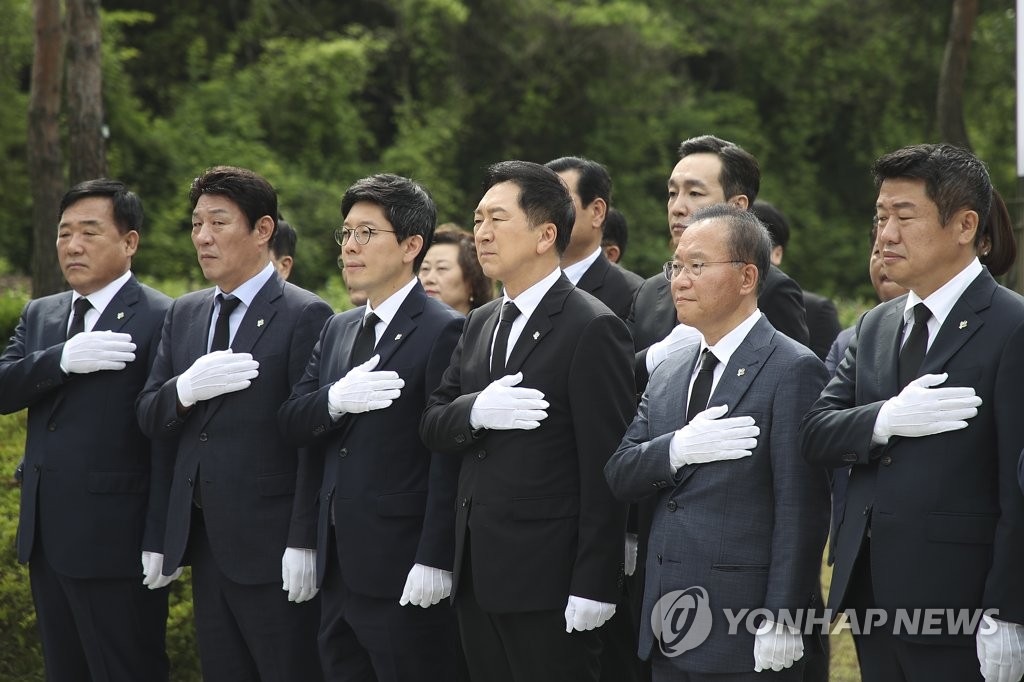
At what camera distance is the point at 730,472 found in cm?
360

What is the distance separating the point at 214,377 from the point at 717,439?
2019 millimetres

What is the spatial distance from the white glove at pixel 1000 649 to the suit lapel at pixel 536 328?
167cm

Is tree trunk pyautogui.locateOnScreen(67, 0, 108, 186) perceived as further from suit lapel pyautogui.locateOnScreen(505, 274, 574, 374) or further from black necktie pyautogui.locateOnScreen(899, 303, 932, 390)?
black necktie pyautogui.locateOnScreen(899, 303, 932, 390)

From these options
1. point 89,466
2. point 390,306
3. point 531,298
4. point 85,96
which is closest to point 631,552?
point 531,298

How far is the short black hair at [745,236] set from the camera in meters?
3.77

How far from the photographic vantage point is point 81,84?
30.2ft

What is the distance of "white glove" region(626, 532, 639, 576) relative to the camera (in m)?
4.54

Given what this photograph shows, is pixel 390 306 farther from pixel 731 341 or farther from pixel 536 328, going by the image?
pixel 731 341

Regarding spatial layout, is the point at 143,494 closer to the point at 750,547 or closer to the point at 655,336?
the point at 655,336

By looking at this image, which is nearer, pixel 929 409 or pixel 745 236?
pixel 929 409

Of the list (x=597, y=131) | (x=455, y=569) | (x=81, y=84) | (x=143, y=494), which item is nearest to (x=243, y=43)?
(x=597, y=131)

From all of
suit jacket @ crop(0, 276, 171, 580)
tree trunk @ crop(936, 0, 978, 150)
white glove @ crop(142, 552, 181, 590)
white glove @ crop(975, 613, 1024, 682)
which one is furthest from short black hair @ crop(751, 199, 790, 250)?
tree trunk @ crop(936, 0, 978, 150)

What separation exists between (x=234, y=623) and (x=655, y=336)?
2.06 metres

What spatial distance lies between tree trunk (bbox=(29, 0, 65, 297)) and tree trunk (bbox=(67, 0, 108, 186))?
0.13m
